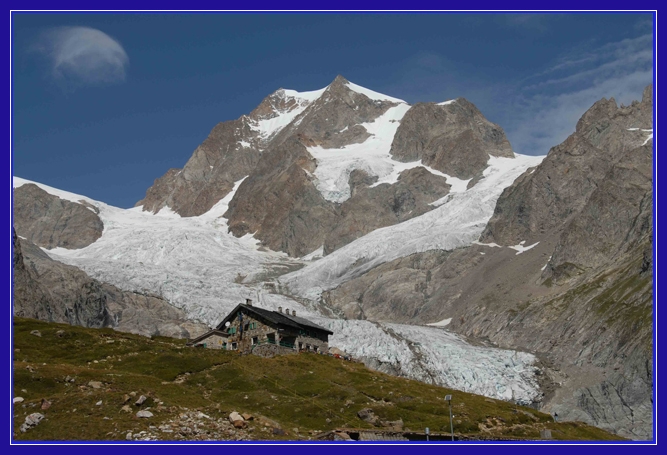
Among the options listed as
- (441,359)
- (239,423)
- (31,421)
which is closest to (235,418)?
(239,423)

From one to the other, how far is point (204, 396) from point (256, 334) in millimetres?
28644

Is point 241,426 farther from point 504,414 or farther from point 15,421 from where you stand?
point 504,414

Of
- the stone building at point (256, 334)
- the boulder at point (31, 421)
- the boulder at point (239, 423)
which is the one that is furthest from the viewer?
the stone building at point (256, 334)

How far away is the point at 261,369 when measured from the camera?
6744 centimetres

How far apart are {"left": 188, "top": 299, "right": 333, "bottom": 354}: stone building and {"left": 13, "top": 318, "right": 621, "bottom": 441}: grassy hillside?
454 cm

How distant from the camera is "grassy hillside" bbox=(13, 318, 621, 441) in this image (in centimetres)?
4312

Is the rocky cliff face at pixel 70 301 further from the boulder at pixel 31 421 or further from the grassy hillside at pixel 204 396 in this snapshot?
the boulder at pixel 31 421

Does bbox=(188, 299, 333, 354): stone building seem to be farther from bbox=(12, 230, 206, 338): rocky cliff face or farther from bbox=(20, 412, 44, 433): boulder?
bbox=(12, 230, 206, 338): rocky cliff face

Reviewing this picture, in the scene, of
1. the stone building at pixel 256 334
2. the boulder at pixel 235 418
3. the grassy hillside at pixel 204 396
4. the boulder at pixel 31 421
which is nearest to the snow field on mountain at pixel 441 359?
the stone building at pixel 256 334

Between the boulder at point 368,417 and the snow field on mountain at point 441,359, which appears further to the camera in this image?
the snow field on mountain at point 441,359

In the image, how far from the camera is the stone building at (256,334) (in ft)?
270

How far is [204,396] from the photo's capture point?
179 ft

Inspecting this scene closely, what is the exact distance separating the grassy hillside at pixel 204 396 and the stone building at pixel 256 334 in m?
4.54

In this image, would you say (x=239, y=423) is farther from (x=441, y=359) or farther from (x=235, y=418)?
(x=441, y=359)
